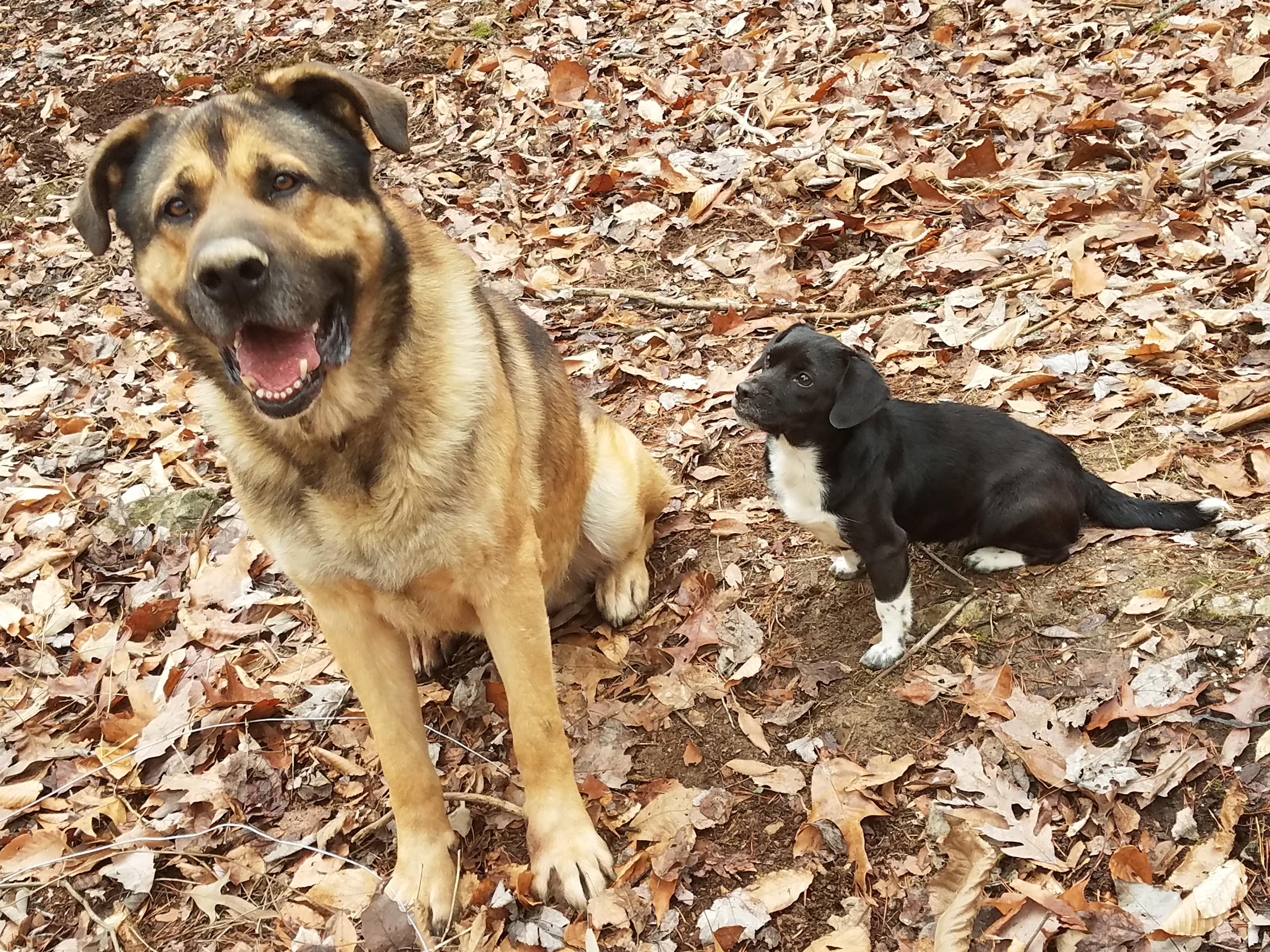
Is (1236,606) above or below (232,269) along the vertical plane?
below

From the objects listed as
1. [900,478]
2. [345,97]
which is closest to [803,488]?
[900,478]

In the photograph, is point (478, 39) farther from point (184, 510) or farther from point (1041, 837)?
point (1041, 837)

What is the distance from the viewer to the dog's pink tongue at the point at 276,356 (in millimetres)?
2670

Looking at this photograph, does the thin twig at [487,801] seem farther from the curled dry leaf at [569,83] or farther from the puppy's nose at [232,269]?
the curled dry leaf at [569,83]

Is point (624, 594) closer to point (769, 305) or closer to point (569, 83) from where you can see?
point (769, 305)

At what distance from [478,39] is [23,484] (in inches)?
241

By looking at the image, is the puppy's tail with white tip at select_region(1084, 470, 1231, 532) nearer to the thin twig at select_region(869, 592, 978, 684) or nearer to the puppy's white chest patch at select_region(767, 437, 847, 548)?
the thin twig at select_region(869, 592, 978, 684)

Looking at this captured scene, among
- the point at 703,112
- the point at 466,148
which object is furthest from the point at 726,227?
the point at 466,148

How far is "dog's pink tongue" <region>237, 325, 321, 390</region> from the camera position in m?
2.67

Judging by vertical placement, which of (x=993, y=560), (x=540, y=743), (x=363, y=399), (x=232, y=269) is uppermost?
(x=232, y=269)

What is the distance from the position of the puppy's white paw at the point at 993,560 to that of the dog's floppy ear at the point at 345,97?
275 cm

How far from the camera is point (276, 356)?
2.69 m

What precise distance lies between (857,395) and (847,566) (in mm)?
947

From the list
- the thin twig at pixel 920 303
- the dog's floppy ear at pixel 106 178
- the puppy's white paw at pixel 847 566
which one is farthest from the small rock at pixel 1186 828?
the dog's floppy ear at pixel 106 178
